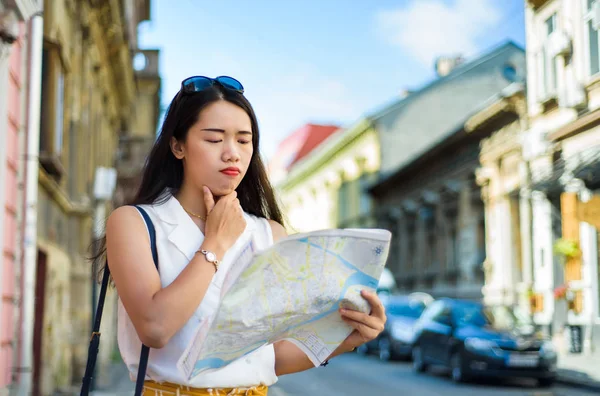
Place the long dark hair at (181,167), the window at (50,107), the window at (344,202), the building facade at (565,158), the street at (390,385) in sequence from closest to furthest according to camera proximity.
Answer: the long dark hair at (181,167) < the window at (50,107) < the street at (390,385) < the building facade at (565,158) < the window at (344,202)

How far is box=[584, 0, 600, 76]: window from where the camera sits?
19172 mm

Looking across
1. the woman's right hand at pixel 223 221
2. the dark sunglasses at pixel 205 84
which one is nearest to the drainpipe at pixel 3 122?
the dark sunglasses at pixel 205 84

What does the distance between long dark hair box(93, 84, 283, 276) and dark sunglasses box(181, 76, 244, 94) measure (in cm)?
1

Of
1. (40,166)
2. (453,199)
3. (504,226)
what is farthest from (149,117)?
(40,166)

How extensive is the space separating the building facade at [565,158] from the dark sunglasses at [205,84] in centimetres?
1554

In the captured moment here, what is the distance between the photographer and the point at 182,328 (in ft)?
7.25

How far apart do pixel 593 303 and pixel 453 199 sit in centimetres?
1252

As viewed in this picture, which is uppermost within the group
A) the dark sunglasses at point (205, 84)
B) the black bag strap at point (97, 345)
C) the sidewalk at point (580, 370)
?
the dark sunglasses at point (205, 84)

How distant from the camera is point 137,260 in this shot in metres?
2.16

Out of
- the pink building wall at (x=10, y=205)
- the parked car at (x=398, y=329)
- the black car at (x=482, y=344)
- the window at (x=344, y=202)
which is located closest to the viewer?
the pink building wall at (x=10, y=205)

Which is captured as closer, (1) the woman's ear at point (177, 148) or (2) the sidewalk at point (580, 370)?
(1) the woman's ear at point (177, 148)

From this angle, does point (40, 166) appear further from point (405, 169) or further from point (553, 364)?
point (405, 169)

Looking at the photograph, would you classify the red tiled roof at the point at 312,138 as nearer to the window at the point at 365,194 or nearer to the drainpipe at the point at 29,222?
the window at the point at 365,194

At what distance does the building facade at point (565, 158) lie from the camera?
63.8ft
